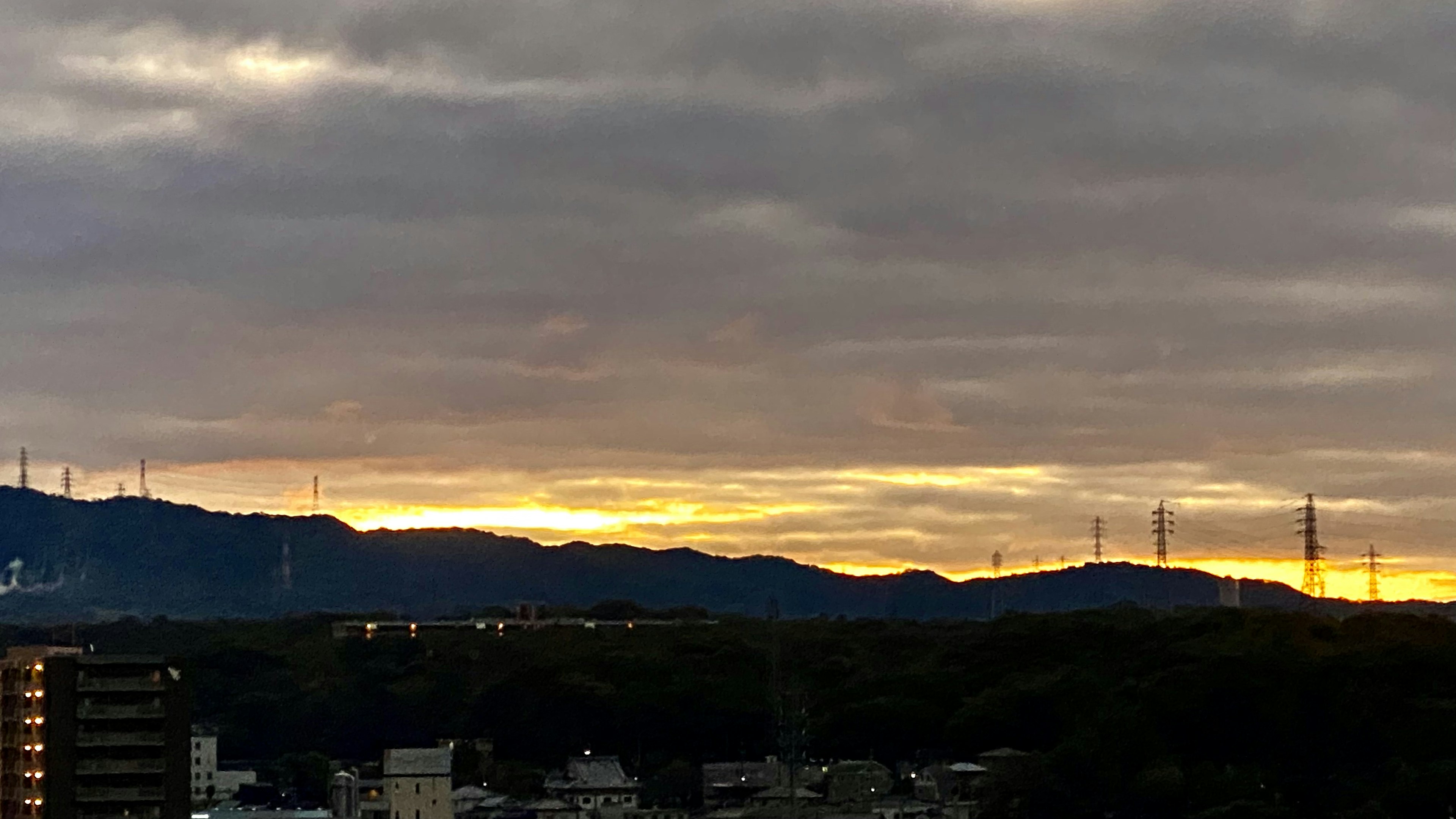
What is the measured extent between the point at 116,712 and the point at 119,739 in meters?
1.02

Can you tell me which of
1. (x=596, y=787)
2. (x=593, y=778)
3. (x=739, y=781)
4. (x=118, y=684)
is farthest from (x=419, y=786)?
(x=118, y=684)

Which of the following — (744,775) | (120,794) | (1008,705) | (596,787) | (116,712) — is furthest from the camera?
(1008,705)

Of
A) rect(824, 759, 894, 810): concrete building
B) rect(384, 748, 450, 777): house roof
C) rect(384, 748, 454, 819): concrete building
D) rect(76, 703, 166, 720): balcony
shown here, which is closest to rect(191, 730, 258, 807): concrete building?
rect(384, 748, 450, 777): house roof

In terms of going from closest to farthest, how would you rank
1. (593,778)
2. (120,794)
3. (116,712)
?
(120,794) → (116,712) → (593,778)

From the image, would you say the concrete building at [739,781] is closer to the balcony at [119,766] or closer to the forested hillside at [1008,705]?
the forested hillside at [1008,705]

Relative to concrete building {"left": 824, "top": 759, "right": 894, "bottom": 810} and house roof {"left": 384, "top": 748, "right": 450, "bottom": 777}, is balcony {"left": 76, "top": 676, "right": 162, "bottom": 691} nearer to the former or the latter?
house roof {"left": 384, "top": 748, "right": 450, "bottom": 777}

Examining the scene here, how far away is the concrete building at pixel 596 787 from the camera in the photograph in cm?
13225

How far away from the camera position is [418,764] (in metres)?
123

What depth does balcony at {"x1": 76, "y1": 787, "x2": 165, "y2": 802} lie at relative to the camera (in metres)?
96.8

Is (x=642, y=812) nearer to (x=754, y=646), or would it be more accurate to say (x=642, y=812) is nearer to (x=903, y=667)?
(x=903, y=667)

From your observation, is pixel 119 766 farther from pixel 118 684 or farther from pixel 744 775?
pixel 744 775

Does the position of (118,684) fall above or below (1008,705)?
above

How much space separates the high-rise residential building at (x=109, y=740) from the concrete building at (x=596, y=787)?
33624mm

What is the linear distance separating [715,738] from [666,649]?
33.5 m
